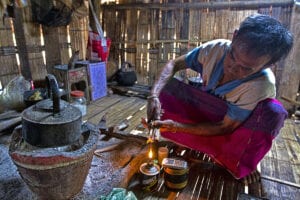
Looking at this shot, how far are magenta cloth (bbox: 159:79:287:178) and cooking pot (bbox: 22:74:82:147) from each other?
3.20 ft

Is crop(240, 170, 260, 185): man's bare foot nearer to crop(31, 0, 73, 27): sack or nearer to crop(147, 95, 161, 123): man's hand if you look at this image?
crop(147, 95, 161, 123): man's hand

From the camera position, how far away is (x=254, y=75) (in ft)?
5.48

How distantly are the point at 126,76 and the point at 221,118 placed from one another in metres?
2.84

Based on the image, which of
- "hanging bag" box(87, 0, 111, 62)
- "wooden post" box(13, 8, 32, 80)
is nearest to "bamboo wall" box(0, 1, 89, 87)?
"wooden post" box(13, 8, 32, 80)

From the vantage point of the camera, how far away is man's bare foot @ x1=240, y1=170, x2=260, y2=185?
6.19 ft

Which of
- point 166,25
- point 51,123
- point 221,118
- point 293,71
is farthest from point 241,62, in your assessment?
point 166,25

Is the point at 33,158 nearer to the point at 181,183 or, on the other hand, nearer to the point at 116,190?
the point at 116,190

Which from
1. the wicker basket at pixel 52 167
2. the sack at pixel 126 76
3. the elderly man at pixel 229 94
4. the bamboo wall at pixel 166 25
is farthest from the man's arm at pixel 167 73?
the sack at pixel 126 76

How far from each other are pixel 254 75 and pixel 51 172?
1563mm

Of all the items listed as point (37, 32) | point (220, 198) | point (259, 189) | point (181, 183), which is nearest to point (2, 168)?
point (181, 183)

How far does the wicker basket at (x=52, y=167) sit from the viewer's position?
1333 mm

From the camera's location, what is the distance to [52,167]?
1.35 metres

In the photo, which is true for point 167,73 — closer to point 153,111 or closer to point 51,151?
point 153,111

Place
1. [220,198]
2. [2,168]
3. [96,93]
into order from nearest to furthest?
[220,198], [2,168], [96,93]
